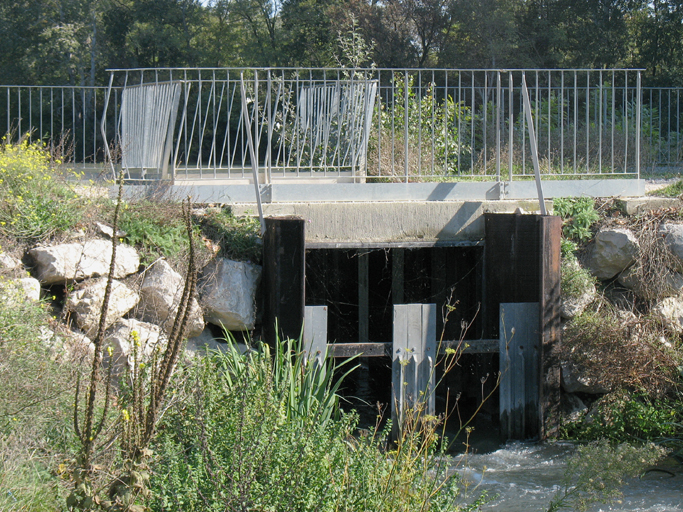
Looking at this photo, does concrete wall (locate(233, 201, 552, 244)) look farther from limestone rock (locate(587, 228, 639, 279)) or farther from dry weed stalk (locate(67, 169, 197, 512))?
dry weed stalk (locate(67, 169, 197, 512))

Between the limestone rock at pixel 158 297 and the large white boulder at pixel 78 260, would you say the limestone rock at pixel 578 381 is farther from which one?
the large white boulder at pixel 78 260

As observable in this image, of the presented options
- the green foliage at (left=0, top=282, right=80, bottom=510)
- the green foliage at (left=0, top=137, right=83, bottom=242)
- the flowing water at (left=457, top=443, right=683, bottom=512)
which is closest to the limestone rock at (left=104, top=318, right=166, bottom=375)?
the green foliage at (left=0, top=282, right=80, bottom=510)

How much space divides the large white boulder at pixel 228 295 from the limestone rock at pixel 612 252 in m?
3.92

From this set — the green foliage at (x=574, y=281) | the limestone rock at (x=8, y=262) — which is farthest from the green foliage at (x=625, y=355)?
the limestone rock at (x=8, y=262)

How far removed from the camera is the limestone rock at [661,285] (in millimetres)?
7465

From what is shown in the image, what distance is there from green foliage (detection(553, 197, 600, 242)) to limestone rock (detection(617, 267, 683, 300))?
0.63 meters

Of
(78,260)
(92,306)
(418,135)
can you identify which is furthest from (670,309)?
(78,260)

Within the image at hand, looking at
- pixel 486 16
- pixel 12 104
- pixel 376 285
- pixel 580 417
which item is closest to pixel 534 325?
pixel 580 417

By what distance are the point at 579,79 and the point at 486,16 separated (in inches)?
132

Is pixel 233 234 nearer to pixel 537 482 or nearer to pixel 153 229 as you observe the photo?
pixel 153 229

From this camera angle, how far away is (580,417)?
7039 millimetres

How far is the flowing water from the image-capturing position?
5152 mm

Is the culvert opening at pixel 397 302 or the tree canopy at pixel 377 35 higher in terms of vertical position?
the tree canopy at pixel 377 35

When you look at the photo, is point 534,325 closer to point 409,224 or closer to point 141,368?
point 409,224
